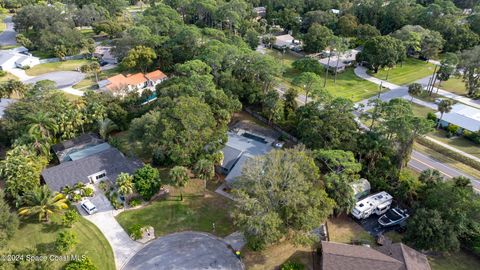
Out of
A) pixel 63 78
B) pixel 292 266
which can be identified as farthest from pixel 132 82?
pixel 292 266

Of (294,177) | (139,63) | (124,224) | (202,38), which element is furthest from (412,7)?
(124,224)

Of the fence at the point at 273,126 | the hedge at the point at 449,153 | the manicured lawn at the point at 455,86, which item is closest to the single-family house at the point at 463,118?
the hedge at the point at 449,153

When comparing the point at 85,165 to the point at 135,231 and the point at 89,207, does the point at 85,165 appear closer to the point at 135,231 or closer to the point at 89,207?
the point at 89,207

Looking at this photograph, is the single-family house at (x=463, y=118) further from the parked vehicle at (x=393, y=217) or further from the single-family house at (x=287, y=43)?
the single-family house at (x=287, y=43)

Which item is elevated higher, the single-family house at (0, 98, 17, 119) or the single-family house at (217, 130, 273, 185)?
the single-family house at (0, 98, 17, 119)

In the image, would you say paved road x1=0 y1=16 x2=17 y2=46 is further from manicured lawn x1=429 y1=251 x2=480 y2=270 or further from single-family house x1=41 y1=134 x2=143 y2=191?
manicured lawn x1=429 y1=251 x2=480 y2=270

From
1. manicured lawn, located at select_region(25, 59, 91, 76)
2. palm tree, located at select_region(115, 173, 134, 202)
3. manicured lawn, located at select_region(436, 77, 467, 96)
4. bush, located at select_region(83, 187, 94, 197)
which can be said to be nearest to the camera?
palm tree, located at select_region(115, 173, 134, 202)

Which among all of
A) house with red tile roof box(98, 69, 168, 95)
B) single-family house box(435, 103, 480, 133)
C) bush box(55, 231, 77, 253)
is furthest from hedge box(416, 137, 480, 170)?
bush box(55, 231, 77, 253)
